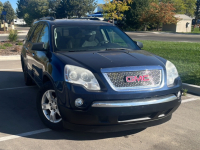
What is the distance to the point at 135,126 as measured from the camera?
Answer: 3676 millimetres

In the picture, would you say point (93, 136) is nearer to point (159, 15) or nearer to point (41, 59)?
point (41, 59)

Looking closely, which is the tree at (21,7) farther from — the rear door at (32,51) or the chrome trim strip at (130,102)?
the chrome trim strip at (130,102)

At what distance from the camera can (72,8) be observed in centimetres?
7069

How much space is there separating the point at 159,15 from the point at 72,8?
34.1 metres

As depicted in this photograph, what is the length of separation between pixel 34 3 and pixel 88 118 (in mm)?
81469

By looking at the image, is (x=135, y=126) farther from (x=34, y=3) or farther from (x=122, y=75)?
(x=34, y=3)

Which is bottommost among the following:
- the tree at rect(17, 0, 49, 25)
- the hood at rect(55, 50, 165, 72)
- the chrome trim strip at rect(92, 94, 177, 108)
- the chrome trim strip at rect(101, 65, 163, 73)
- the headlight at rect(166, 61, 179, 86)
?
the chrome trim strip at rect(92, 94, 177, 108)

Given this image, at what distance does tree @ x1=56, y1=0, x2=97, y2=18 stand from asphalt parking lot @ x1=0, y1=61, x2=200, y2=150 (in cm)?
6745

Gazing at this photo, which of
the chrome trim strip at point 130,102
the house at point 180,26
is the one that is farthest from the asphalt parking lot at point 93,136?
the house at point 180,26

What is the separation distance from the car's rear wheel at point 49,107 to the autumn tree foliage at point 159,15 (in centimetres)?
4028

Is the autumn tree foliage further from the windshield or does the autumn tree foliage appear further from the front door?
the front door

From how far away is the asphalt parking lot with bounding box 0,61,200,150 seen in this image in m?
3.75

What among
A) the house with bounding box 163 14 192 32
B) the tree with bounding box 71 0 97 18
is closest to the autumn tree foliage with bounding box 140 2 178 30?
the house with bounding box 163 14 192 32

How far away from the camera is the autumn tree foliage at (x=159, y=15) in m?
42.0
